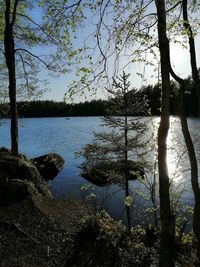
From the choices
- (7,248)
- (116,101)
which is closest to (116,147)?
(116,101)

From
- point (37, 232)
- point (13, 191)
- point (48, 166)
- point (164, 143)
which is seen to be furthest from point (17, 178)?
point (48, 166)

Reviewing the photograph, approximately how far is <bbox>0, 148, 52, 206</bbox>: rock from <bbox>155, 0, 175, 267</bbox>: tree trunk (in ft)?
22.2

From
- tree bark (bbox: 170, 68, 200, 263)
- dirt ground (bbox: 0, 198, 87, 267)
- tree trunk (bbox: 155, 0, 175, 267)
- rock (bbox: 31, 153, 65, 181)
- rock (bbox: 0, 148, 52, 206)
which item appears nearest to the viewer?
tree trunk (bbox: 155, 0, 175, 267)

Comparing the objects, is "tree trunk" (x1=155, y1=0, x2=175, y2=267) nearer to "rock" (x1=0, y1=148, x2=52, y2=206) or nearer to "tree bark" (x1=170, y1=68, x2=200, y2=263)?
"tree bark" (x1=170, y1=68, x2=200, y2=263)

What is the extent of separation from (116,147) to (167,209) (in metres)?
6.12

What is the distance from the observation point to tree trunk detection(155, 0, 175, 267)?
6.05 m

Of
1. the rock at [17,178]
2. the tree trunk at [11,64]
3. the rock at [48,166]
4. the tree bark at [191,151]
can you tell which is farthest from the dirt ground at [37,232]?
the rock at [48,166]

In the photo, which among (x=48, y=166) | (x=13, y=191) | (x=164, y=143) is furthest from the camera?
(x=48, y=166)

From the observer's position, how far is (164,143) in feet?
20.5

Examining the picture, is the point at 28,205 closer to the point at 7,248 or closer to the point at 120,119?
the point at 7,248

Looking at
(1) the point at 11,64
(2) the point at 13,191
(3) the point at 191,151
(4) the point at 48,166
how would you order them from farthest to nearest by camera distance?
1. (4) the point at 48,166
2. (1) the point at 11,64
3. (2) the point at 13,191
4. (3) the point at 191,151

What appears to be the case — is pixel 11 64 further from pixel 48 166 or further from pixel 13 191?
pixel 48 166

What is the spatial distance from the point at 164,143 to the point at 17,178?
29.1 feet

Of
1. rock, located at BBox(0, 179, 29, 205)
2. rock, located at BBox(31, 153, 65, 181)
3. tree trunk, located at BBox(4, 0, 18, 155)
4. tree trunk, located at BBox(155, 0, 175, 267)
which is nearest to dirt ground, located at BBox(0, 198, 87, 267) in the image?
rock, located at BBox(0, 179, 29, 205)
